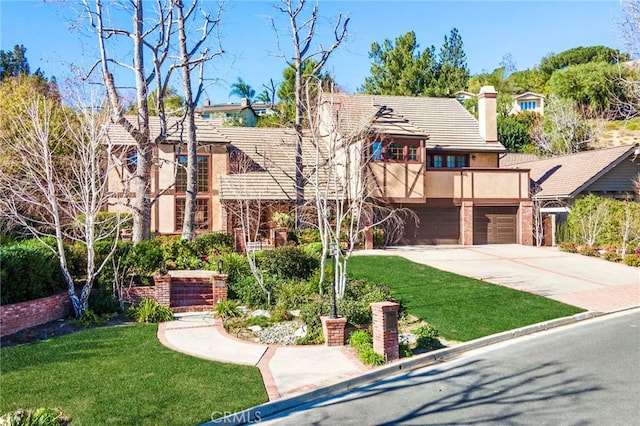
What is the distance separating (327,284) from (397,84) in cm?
3763

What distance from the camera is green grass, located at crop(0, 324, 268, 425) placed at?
705 centimetres

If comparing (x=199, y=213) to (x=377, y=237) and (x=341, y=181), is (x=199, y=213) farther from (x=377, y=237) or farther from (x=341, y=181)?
(x=377, y=237)

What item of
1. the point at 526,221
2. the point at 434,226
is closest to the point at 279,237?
the point at 434,226

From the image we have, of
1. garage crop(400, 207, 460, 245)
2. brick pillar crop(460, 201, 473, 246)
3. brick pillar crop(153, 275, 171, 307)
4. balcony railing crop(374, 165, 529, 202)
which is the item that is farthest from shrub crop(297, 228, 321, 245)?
brick pillar crop(153, 275, 171, 307)

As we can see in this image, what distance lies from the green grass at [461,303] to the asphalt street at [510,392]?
122 centimetres

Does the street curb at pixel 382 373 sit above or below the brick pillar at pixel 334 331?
below

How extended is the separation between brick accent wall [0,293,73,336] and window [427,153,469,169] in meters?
20.1

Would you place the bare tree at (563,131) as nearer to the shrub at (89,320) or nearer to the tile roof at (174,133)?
the tile roof at (174,133)

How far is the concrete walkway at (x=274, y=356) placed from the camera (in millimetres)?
8438

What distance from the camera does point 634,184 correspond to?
2698cm

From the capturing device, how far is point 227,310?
1280 cm

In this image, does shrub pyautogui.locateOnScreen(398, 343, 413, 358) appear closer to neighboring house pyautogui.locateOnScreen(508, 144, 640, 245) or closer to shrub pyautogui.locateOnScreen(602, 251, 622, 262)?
shrub pyautogui.locateOnScreen(602, 251, 622, 262)

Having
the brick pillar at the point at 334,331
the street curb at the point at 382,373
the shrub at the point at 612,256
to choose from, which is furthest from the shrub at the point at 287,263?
the shrub at the point at 612,256

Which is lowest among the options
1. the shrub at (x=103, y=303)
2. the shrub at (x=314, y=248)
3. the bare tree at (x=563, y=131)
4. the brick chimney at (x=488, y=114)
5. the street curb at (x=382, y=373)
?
the street curb at (x=382, y=373)
